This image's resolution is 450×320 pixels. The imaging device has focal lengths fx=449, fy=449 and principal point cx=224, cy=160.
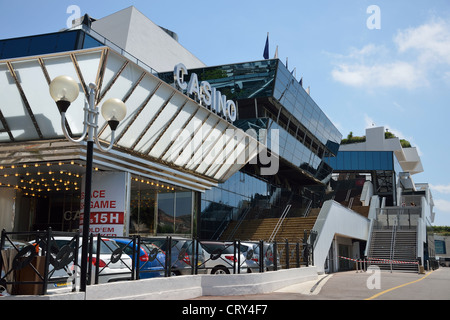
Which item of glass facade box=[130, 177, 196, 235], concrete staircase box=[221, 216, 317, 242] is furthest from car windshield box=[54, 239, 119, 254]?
concrete staircase box=[221, 216, 317, 242]

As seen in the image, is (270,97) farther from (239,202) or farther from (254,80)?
(239,202)

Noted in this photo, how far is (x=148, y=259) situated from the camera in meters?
11.7

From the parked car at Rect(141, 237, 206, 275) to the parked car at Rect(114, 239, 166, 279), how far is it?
0.59 ft

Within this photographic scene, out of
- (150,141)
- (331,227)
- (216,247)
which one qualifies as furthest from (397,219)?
(216,247)

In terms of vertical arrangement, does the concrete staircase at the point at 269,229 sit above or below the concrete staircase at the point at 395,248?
above

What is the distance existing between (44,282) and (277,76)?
79.7ft

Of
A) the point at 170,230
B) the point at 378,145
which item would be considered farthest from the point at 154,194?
the point at 378,145

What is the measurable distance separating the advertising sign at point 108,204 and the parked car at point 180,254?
573 cm

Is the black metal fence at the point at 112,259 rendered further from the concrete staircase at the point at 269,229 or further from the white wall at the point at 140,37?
the white wall at the point at 140,37

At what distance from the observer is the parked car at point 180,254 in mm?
12203

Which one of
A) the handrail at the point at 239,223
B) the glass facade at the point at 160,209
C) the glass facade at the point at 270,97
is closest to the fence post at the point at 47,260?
the glass facade at the point at 160,209

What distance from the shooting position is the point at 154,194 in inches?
918

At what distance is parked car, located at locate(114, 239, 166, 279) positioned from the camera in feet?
37.1

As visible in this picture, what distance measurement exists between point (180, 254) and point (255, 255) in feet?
12.3
